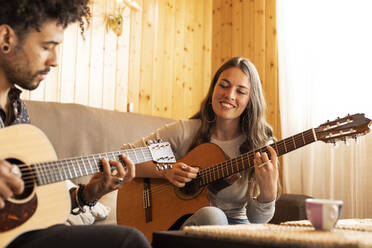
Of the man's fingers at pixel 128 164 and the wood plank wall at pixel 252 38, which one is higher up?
the wood plank wall at pixel 252 38

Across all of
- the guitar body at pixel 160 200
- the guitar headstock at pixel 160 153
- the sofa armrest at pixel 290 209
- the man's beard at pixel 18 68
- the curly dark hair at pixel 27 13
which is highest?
the curly dark hair at pixel 27 13

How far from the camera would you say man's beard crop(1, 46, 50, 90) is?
3.73 feet

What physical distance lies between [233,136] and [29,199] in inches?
44.5

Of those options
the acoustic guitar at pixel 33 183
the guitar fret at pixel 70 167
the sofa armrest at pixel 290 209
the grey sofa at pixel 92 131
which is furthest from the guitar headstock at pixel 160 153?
the sofa armrest at pixel 290 209

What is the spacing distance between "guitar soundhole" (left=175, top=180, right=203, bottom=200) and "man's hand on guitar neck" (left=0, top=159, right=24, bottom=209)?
2.93 feet

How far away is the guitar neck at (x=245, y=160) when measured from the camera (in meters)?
1.63

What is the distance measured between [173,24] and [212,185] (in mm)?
1995

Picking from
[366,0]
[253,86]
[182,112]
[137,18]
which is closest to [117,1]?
[137,18]

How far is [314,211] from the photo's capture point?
97 cm

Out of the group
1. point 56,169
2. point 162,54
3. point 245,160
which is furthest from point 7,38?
point 162,54

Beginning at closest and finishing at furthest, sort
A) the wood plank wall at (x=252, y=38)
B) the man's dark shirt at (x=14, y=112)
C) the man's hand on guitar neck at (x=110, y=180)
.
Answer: the man's dark shirt at (x=14, y=112)
the man's hand on guitar neck at (x=110, y=180)
the wood plank wall at (x=252, y=38)

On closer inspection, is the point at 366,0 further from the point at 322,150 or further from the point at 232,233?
the point at 232,233

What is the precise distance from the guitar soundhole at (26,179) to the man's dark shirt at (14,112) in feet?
0.57

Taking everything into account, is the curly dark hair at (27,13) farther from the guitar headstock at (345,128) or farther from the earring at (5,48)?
the guitar headstock at (345,128)
